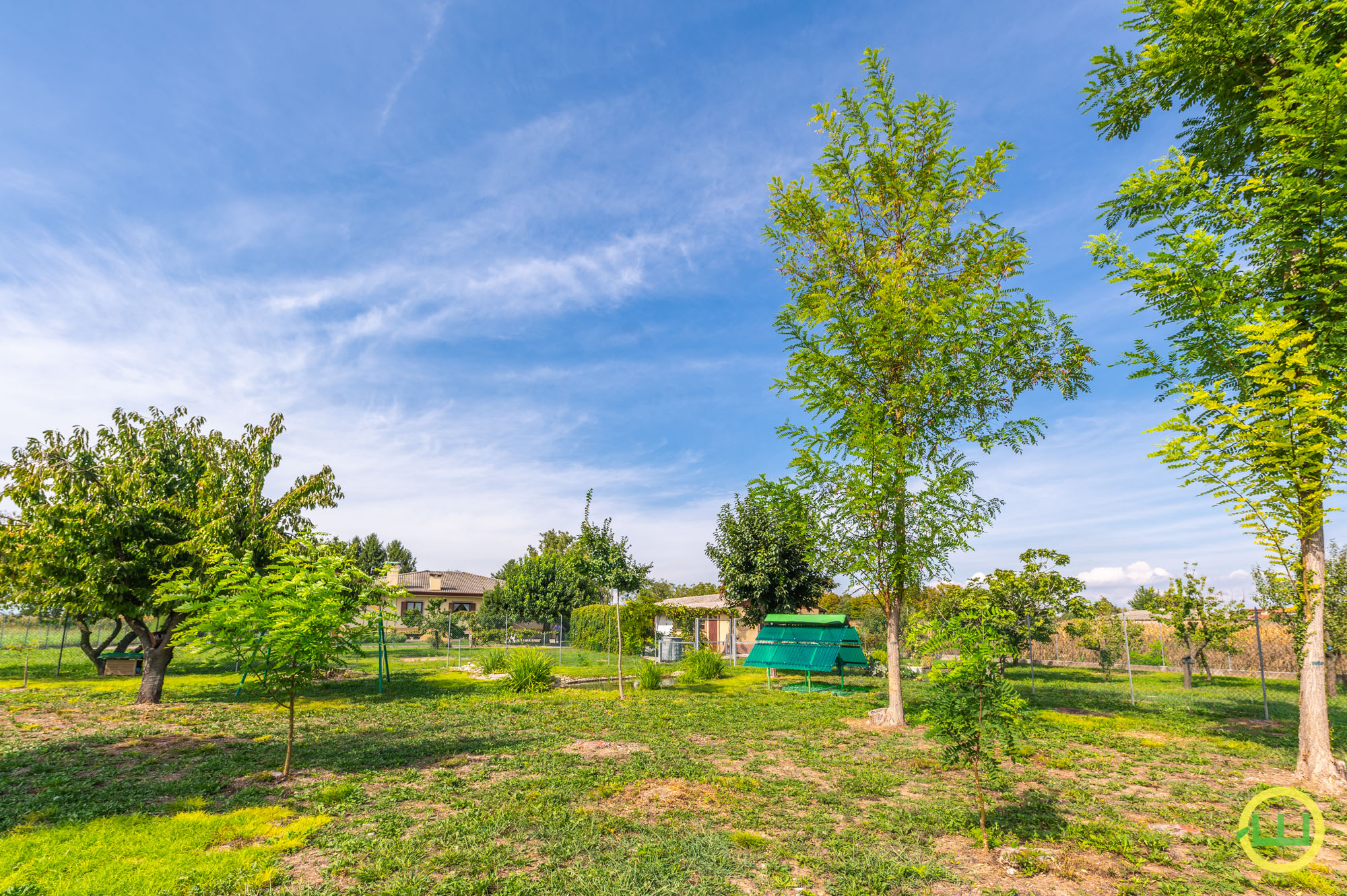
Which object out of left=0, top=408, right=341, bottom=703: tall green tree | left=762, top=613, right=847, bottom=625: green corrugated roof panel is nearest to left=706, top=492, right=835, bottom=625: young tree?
left=762, top=613, right=847, bottom=625: green corrugated roof panel

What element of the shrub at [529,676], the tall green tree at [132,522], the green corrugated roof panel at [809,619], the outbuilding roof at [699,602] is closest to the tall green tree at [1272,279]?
the green corrugated roof panel at [809,619]

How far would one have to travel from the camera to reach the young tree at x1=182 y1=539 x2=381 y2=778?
8.48 metres

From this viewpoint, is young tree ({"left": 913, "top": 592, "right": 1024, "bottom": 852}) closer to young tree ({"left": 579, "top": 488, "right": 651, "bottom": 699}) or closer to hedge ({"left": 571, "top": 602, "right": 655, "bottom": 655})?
young tree ({"left": 579, "top": 488, "right": 651, "bottom": 699})

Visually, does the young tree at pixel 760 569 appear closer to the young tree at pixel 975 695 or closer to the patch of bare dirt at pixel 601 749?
the patch of bare dirt at pixel 601 749

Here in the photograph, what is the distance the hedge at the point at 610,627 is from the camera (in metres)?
31.3

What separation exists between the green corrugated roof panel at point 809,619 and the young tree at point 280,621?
1532 centimetres

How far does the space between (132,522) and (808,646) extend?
61.5 ft

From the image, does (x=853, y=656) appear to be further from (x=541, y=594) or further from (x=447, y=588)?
(x=447, y=588)

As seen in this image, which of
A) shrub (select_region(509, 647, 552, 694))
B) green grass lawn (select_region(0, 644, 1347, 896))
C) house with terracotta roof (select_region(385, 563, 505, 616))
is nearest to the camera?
green grass lawn (select_region(0, 644, 1347, 896))

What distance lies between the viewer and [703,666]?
821 inches

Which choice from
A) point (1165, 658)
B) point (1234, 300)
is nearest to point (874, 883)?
point (1234, 300)
